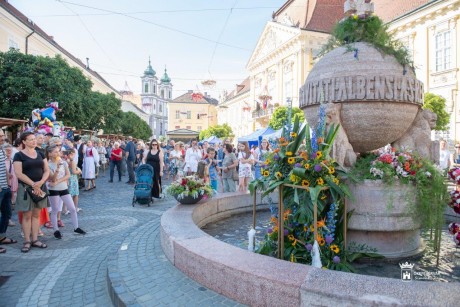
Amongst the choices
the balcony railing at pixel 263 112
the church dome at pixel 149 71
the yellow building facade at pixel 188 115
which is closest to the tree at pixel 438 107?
the balcony railing at pixel 263 112

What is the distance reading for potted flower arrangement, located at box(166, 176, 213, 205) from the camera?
6.07 metres

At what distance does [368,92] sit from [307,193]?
1730 mm

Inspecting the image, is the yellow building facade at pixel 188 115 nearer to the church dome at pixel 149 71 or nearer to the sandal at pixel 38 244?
the church dome at pixel 149 71

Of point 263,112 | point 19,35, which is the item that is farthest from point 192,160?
point 263,112

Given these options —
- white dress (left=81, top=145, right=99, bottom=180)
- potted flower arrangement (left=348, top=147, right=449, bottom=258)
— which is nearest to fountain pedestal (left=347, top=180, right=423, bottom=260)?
potted flower arrangement (left=348, top=147, right=449, bottom=258)

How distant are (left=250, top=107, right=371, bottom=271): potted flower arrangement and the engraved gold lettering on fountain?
0.72 metres

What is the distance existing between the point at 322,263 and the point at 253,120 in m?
44.4

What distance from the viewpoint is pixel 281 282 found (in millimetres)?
2625

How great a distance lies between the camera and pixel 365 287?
8.09 feet

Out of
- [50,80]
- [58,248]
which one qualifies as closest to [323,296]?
[58,248]

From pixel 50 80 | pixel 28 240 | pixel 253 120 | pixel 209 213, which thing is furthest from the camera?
pixel 253 120

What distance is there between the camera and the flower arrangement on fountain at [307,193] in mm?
3547

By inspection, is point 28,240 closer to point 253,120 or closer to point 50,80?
point 50,80

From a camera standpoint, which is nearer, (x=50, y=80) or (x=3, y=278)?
(x=3, y=278)
